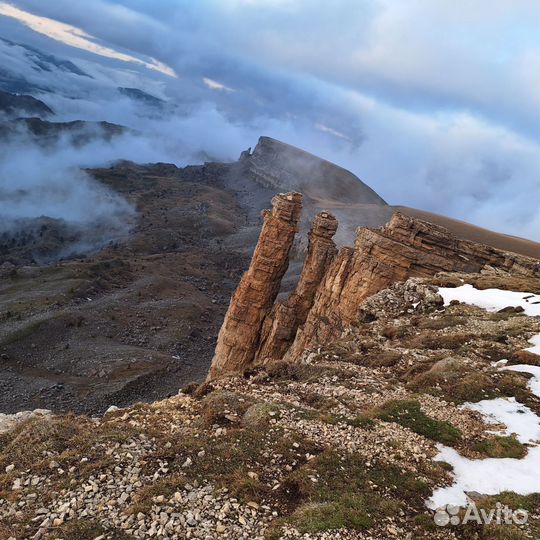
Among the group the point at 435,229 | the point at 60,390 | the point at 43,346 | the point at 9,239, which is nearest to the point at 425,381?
the point at 435,229

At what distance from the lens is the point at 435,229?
153 ft

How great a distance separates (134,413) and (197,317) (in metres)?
72.7

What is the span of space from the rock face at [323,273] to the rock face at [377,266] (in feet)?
0.32

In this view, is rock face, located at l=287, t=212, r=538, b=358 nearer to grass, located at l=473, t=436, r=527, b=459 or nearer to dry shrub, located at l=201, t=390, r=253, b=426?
dry shrub, located at l=201, t=390, r=253, b=426

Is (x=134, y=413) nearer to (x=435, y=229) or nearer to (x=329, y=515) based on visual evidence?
(x=329, y=515)

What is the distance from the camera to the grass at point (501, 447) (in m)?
16.7

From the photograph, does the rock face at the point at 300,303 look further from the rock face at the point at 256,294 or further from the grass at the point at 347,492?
the grass at the point at 347,492

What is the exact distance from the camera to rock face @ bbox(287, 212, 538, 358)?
143 ft

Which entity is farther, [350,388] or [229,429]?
[350,388]

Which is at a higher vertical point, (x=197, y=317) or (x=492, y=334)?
(x=492, y=334)

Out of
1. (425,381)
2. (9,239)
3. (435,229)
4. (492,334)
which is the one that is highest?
(435,229)

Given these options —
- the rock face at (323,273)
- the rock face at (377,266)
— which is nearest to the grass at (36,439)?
the rock face at (323,273)

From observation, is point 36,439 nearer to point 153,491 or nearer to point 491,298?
point 153,491

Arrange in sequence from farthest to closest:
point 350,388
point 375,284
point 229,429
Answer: point 375,284, point 350,388, point 229,429
